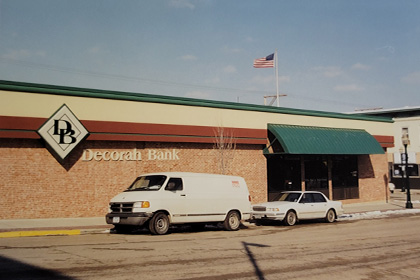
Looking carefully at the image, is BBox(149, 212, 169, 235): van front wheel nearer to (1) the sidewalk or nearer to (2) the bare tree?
(1) the sidewalk

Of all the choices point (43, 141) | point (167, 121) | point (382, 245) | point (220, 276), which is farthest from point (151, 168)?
point (220, 276)

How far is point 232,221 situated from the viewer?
17078 mm

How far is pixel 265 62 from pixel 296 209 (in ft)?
55.3

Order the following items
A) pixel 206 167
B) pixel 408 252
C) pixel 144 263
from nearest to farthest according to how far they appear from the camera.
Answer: pixel 144 263
pixel 408 252
pixel 206 167

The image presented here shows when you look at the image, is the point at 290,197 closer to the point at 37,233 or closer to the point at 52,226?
the point at 52,226

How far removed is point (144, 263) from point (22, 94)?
1295 cm

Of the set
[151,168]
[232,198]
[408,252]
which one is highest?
[151,168]

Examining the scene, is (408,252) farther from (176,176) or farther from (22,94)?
(22,94)

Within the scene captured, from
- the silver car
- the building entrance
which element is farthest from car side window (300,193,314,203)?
the building entrance

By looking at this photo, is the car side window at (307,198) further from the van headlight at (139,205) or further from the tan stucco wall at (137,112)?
the van headlight at (139,205)

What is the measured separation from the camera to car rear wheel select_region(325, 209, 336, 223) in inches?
814

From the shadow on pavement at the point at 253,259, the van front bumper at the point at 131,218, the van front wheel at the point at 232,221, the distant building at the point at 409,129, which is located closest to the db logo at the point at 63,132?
the van front bumper at the point at 131,218

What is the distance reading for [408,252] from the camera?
11.8 metres

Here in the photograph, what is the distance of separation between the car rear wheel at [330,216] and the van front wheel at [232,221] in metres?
5.68
